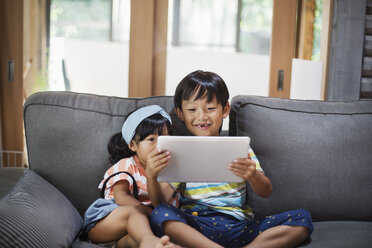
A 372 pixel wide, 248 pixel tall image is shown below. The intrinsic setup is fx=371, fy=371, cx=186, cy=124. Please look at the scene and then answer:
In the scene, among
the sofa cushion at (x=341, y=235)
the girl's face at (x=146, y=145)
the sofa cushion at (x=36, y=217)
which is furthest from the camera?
the girl's face at (x=146, y=145)

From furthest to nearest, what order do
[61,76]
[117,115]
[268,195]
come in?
[61,76], [117,115], [268,195]

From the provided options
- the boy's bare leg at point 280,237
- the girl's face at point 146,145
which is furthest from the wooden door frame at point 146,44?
the boy's bare leg at point 280,237

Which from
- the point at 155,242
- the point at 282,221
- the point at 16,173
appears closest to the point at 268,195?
the point at 282,221

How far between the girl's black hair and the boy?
124 mm

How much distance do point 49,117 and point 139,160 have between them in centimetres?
41

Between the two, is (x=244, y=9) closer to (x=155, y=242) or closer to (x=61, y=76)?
(x=61, y=76)

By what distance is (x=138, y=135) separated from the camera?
1.43 metres

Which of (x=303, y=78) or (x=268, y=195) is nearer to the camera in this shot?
(x=268, y=195)

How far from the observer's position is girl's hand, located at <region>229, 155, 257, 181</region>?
4.01 ft

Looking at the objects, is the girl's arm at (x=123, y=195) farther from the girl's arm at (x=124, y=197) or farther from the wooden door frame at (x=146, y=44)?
the wooden door frame at (x=146, y=44)

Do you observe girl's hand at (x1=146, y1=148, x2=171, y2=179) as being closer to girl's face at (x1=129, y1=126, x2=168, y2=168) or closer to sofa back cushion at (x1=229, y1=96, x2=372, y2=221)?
girl's face at (x1=129, y1=126, x2=168, y2=168)

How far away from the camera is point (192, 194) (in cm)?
146

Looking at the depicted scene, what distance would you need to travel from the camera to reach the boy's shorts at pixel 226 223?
49.6 inches

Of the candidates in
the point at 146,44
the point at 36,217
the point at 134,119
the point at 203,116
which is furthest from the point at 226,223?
the point at 146,44
